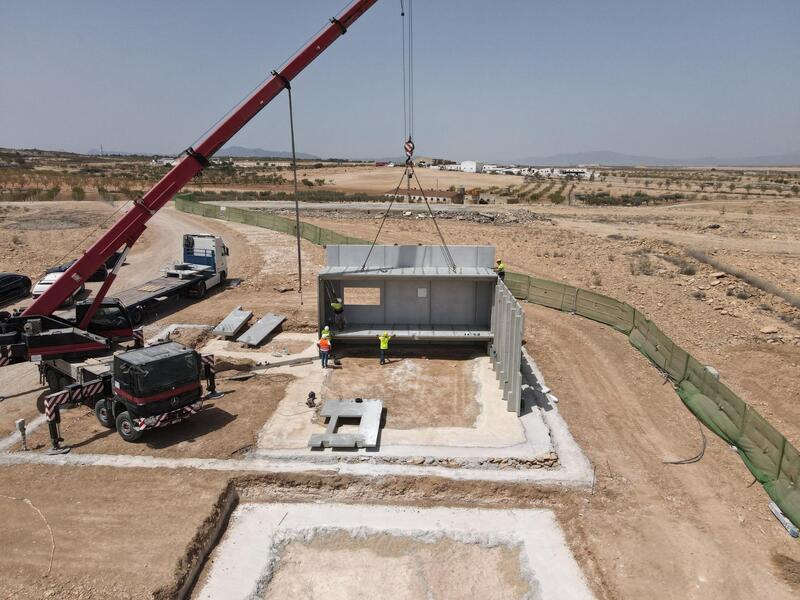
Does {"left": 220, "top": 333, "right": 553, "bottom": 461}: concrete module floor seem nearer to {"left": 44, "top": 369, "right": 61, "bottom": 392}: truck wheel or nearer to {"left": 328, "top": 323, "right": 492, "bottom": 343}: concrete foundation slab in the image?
{"left": 328, "top": 323, "right": 492, "bottom": 343}: concrete foundation slab

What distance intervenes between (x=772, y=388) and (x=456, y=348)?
10.2 m

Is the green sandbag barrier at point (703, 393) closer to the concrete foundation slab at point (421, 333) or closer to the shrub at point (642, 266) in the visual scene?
the concrete foundation slab at point (421, 333)

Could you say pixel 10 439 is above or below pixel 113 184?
below

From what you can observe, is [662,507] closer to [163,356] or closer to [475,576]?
[475,576]

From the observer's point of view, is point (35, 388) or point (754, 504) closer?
point (754, 504)

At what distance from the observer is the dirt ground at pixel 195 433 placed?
43.0ft

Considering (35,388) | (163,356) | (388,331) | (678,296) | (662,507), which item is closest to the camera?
(662,507)

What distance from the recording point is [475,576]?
33.0 feet

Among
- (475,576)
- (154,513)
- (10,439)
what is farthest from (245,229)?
(475,576)

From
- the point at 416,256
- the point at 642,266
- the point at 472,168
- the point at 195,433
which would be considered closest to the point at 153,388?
the point at 195,433

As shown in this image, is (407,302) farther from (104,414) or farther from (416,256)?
(104,414)

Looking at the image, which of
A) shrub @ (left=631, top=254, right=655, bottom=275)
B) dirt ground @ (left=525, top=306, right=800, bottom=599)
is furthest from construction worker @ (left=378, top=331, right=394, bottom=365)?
shrub @ (left=631, top=254, right=655, bottom=275)

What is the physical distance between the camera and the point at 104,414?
14.1 m

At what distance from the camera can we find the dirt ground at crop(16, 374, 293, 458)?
43.0 ft
